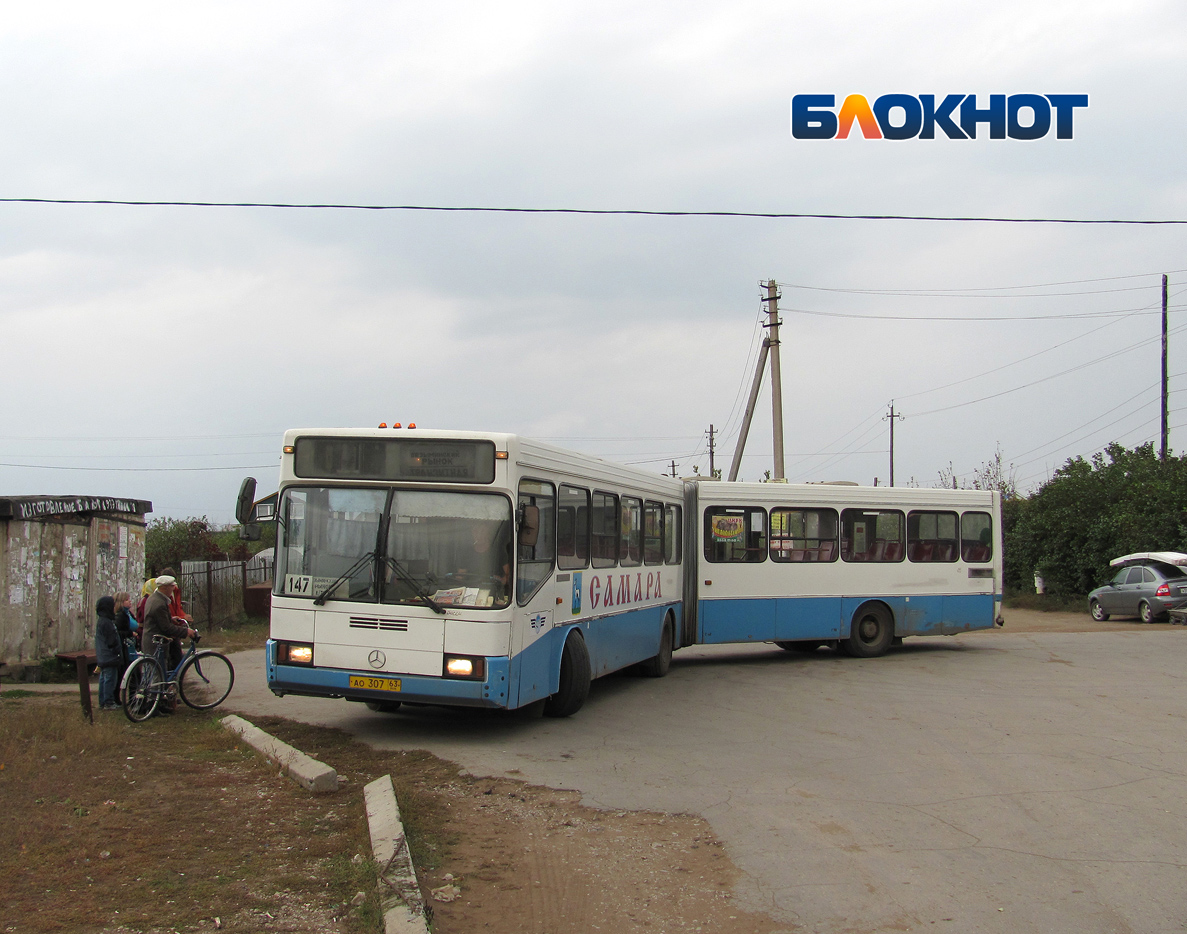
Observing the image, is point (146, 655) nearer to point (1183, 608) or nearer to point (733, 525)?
point (733, 525)

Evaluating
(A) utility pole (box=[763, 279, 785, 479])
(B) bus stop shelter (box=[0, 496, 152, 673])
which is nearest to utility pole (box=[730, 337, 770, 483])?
(A) utility pole (box=[763, 279, 785, 479])

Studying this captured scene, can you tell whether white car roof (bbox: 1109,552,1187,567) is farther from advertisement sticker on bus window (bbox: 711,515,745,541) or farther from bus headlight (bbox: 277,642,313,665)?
bus headlight (bbox: 277,642,313,665)

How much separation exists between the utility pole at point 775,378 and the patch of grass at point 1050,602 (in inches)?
508

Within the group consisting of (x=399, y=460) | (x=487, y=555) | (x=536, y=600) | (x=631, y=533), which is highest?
(x=399, y=460)

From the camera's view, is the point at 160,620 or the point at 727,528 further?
the point at 727,528

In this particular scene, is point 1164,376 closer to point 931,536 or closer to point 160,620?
point 931,536

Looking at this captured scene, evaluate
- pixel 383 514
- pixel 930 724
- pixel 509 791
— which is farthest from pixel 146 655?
pixel 930 724

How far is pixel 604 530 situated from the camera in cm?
1236

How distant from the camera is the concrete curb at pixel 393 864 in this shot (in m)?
4.76

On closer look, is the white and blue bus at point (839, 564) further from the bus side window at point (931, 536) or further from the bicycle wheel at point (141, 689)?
the bicycle wheel at point (141, 689)

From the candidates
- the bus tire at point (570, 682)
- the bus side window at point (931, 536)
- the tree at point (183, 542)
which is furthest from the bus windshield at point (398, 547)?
the tree at point (183, 542)

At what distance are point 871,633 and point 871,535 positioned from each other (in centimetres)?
167

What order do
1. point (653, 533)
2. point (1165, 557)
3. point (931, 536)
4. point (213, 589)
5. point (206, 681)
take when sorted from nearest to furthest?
point (206, 681) → point (653, 533) → point (931, 536) → point (213, 589) → point (1165, 557)

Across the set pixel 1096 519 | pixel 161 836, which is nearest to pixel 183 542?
pixel 161 836
